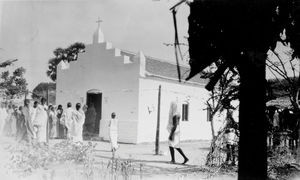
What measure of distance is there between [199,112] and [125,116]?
243cm

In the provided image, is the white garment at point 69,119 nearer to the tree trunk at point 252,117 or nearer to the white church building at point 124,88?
the white church building at point 124,88

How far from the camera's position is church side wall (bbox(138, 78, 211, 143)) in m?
6.98

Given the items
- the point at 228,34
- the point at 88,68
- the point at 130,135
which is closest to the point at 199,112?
the point at 130,135

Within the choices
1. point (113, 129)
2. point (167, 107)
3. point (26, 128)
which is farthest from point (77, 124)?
point (167, 107)

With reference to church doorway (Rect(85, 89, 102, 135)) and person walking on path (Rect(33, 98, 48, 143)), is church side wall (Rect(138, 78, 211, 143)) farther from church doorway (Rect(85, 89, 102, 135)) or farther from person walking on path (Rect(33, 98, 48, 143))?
person walking on path (Rect(33, 98, 48, 143))

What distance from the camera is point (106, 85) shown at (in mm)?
6188

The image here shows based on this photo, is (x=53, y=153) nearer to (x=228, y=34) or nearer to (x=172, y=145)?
(x=172, y=145)

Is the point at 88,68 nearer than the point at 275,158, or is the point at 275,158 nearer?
the point at 275,158

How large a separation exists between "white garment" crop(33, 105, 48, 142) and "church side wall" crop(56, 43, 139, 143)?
1.80ft

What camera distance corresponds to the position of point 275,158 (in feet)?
12.1

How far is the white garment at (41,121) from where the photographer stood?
6921 mm

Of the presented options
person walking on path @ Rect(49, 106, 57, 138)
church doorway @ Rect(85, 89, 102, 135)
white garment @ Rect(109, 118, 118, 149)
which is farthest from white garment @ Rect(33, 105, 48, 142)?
white garment @ Rect(109, 118, 118, 149)

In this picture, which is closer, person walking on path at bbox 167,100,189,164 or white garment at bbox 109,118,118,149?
person walking on path at bbox 167,100,189,164

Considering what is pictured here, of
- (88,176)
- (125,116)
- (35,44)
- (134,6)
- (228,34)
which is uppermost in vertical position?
(134,6)
